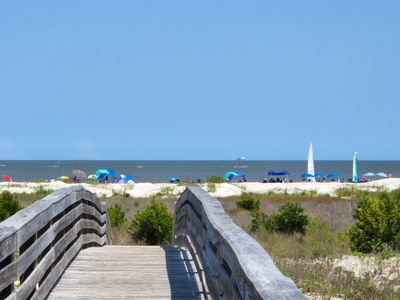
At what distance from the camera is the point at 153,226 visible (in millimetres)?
16375

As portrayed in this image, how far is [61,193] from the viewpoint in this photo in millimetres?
7258

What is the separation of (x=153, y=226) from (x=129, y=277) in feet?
29.7

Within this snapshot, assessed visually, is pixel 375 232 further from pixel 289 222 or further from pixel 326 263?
pixel 289 222

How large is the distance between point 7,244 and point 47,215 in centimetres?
156

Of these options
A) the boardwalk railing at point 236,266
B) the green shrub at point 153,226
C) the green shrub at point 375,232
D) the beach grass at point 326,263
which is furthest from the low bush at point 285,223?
the boardwalk railing at point 236,266

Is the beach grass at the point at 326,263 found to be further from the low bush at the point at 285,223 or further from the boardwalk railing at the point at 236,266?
the boardwalk railing at the point at 236,266

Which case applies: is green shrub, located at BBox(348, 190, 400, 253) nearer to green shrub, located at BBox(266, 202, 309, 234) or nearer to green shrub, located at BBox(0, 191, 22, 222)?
green shrub, located at BBox(266, 202, 309, 234)

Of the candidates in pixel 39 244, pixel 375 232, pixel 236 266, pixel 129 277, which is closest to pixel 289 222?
pixel 375 232

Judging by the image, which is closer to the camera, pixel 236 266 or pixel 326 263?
pixel 236 266

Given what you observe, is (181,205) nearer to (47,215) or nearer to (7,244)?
(47,215)

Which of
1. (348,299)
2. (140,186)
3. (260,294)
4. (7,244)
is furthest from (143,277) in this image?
(140,186)

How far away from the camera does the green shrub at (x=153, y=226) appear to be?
16266mm

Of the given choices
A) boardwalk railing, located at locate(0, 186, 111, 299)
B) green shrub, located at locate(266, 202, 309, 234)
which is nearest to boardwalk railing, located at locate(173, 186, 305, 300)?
boardwalk railing, located at locate(0, 186, 111, 299)

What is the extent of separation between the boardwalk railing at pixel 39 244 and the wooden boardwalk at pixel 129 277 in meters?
0.20
